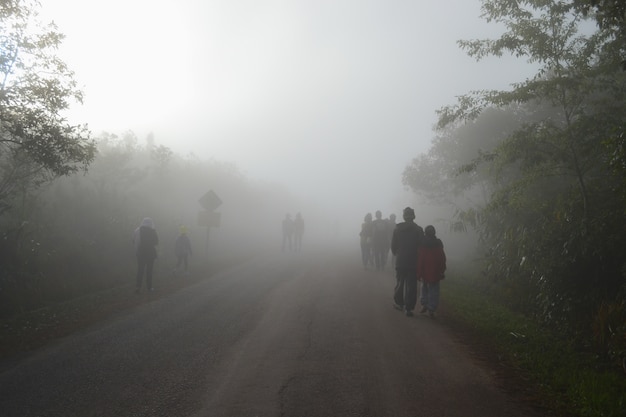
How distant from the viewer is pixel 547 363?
6141mm

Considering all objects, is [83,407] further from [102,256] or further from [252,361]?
[102,256]

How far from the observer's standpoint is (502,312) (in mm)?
9883

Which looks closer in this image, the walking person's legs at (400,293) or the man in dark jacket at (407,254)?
the man in dark jacket at (407,254)

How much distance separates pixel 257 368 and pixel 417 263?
16.8ft

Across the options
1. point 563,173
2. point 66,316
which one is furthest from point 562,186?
point 66,316

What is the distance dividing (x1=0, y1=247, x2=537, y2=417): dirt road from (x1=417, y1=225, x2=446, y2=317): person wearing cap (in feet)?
1.50

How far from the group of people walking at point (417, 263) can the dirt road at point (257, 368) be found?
16.6 inches

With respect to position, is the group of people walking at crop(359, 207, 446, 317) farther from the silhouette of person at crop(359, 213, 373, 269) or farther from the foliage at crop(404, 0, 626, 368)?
the silhouette of person at crop(359, 213, 373, 269)

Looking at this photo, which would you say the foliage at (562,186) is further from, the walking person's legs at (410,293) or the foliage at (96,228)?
the foliage at (96,228)

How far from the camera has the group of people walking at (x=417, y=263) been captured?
920 cm

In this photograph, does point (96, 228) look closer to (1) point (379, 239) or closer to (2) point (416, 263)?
(1) point (379, 239)

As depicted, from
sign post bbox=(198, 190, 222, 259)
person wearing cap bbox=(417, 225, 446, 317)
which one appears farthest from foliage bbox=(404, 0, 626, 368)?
sign post bbox=(198, 190, 222, 259)

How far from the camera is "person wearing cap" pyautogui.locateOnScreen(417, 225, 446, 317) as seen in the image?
30.1ft

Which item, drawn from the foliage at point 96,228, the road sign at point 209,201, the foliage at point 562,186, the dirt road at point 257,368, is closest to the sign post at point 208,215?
the road sign at point 209,201
